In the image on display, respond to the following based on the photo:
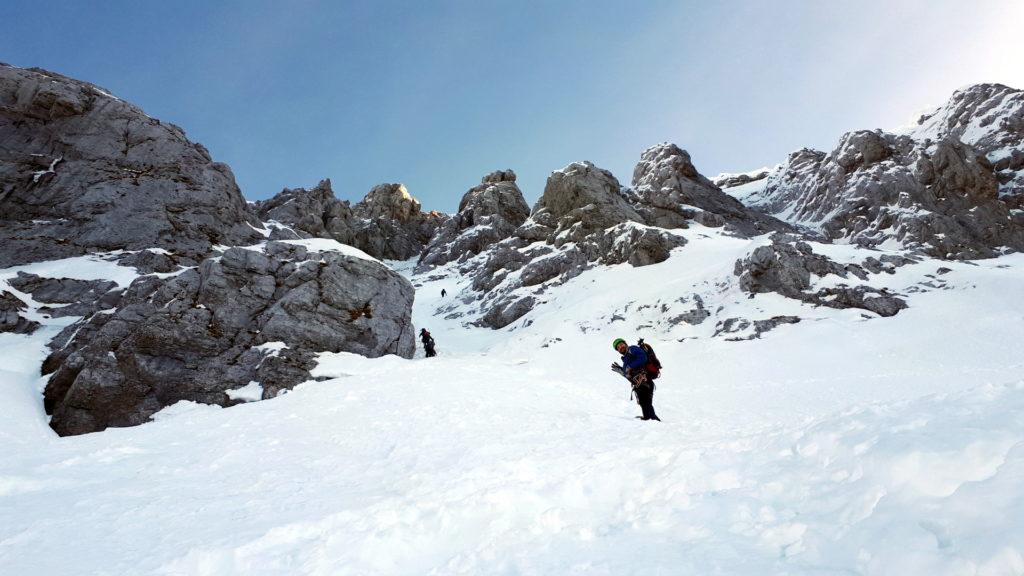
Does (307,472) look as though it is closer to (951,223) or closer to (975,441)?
(975,441)

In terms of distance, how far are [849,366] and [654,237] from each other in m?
26.1

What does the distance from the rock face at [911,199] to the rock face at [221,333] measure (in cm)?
6008

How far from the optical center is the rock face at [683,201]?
6303cm

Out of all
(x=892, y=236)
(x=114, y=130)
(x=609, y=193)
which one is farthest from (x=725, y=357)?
(x=892, y=236)

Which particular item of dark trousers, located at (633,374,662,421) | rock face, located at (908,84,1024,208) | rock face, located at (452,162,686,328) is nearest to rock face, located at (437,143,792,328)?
rock face, located at (452,162,686,328)

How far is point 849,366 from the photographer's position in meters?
19.3

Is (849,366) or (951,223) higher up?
(951,223)

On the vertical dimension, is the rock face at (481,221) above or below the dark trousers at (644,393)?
above

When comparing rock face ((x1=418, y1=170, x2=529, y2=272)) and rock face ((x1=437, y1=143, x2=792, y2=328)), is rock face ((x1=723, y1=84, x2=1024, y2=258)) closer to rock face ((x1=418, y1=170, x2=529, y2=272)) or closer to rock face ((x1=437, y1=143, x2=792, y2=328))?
rock face ((x1=437, y1=143, x2=792, y2=328))

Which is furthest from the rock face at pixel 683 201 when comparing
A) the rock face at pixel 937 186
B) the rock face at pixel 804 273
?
the rock face at pixel 804 273

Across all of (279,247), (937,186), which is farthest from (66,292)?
(937,186)

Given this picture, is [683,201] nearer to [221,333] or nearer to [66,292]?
[221,333]

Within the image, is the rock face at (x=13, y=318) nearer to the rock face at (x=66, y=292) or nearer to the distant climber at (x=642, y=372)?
the rock face at (x=66, y=292)

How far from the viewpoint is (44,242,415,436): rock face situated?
1697 centimetres
